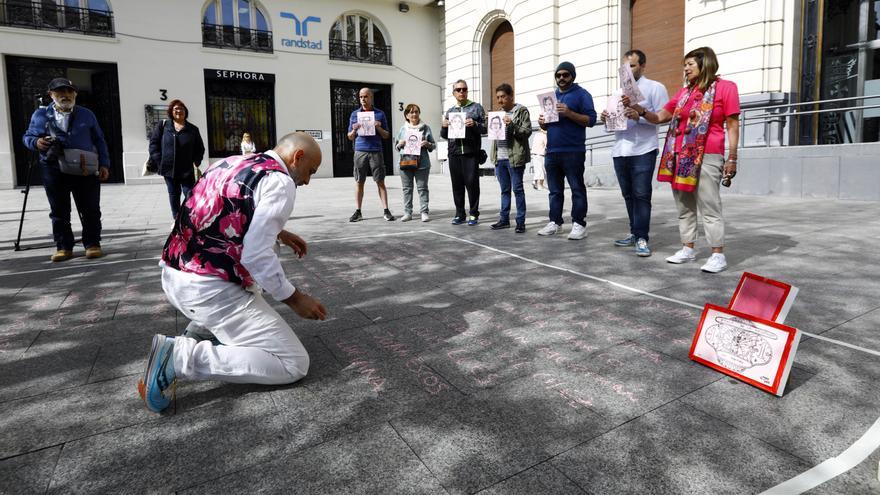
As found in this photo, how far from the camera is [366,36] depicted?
2575 cm

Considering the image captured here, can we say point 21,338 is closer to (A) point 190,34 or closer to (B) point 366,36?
(A) point 190,34

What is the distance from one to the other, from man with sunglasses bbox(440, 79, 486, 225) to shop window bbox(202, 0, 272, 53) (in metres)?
17.9

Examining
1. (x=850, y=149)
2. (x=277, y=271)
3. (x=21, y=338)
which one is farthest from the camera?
(x=850, y=149)

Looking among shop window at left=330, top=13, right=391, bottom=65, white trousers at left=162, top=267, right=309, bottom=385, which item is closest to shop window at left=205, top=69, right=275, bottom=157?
shop window at left=330, top=13, right=391, bottom=65

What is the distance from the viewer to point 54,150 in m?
5.97

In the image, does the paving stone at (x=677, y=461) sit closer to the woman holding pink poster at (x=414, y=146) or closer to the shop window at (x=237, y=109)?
the woman holding pink poster at (x=414, y=146)

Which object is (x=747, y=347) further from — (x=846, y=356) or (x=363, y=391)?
(x=363, y=391)

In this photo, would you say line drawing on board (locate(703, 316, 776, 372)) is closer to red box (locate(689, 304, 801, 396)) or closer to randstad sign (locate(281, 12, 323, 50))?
red box (locate(689, 304, 801, 396))

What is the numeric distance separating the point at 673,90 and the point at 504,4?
7829mm

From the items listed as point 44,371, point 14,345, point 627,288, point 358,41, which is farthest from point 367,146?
point 358,41

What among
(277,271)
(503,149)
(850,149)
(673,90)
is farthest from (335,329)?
(673,90)

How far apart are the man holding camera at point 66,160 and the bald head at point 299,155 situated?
14.6 feet

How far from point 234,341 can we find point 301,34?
2348cm

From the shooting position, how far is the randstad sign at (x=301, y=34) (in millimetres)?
23500
